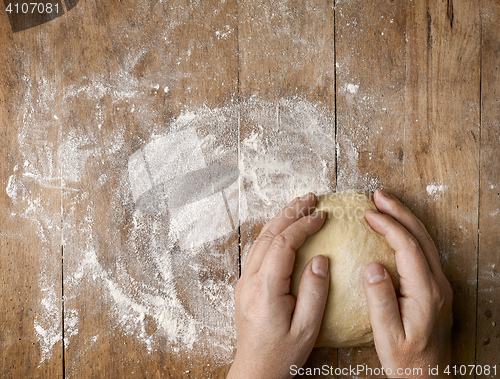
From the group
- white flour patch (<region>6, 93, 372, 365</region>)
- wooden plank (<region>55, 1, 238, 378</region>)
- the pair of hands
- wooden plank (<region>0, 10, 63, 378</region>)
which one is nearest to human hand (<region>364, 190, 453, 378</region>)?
the pair of hands

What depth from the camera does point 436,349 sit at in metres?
0.81

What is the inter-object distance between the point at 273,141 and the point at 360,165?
9.2 inches

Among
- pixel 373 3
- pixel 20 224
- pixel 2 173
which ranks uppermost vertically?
pixel 373 3

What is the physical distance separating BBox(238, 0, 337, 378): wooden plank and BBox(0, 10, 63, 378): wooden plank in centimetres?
50

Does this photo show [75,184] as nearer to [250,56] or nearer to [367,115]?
[250,56]

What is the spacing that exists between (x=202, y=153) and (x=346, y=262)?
1.46ft

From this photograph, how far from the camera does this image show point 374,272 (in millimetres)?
770

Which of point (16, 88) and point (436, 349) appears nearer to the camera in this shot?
point (436, 349)

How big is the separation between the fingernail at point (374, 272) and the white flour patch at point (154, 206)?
24 centimetres

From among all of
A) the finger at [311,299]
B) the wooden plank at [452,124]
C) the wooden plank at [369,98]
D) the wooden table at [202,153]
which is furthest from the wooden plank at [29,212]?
the wooden plank at [452,124]

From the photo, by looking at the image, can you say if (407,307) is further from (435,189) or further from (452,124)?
(452,124)

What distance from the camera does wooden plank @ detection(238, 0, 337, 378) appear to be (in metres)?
0.90

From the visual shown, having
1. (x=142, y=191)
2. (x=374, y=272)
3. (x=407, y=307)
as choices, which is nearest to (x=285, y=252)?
(x=374, y=272)

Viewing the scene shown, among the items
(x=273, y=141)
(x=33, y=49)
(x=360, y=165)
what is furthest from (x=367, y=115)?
(x=33, y=49)
